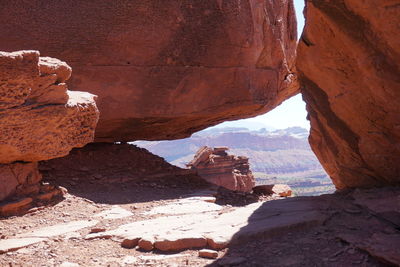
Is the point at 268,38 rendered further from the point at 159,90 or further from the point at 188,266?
the point at 188,266

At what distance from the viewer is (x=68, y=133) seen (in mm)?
4500

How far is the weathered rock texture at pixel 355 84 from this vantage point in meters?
2.59

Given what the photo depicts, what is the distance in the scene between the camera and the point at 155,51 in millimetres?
6465

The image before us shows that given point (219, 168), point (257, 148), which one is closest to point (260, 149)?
point (257, 148)

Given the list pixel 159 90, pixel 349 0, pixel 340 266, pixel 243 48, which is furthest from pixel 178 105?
pixel 340 266

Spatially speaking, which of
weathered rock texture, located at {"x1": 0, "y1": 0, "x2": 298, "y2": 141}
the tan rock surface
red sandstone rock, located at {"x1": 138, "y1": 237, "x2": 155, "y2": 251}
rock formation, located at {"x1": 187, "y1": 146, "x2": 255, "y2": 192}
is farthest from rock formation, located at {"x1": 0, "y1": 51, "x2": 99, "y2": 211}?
rock formation, located at {"x1": 187, "y1": 146, "x2": 255, "y2": 192}

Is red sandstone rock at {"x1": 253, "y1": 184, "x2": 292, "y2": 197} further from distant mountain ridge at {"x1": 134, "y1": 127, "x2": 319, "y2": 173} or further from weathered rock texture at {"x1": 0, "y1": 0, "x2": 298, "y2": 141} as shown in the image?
distant mountain ridge at {"x1": 134, "y1": 127, "x2": 319, "y2": 173}

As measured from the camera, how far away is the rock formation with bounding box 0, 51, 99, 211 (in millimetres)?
3982

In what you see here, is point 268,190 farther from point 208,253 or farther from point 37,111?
point 208,253

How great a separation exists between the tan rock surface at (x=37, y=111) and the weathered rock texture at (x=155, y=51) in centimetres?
168

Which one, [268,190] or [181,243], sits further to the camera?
[268,190]

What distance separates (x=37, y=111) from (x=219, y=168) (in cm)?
937

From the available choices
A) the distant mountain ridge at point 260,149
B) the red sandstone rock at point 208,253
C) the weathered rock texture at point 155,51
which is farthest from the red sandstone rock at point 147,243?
the distant mountain ridge at point 260,149

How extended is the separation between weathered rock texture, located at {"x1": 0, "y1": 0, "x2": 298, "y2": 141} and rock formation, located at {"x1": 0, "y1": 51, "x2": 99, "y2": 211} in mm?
1695
